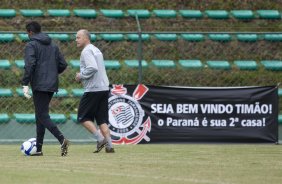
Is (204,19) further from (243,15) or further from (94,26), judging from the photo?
(94,26)

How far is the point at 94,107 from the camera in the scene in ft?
43.9

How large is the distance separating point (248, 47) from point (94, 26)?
12.1ft

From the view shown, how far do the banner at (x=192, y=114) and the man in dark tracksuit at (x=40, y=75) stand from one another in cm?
351

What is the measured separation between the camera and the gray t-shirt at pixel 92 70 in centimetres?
1305

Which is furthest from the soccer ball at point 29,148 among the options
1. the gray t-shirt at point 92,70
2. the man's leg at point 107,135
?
the gray t-shirt at point 92,70

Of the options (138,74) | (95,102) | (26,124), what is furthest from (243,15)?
(95,102)

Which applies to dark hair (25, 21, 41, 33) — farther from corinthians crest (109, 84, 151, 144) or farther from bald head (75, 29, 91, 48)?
corinthians crest (109, 84, 151, 144)

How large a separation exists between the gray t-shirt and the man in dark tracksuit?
1.84ft

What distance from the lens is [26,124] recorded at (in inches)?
670

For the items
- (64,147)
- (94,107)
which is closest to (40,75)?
(64,147)

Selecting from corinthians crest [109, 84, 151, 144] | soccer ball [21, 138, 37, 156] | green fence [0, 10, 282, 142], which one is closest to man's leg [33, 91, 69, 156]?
soccer ball [21, 138, 37, 156]

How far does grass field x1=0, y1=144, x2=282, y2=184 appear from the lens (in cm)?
941

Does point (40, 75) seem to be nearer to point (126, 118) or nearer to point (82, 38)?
point (82, 38)

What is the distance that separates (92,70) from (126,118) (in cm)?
312
